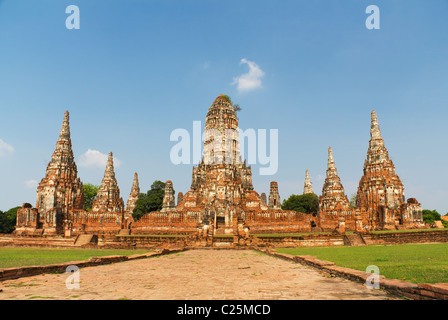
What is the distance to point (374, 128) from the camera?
4928 centimetres

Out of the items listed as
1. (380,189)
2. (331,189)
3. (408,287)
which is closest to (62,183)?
(331,189)

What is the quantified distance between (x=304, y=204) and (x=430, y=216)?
959 inches

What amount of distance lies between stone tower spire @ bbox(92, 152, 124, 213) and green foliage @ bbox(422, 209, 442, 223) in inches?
2260

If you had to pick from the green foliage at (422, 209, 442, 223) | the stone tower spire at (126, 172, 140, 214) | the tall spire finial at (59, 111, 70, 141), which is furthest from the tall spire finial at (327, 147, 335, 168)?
the tall spire finial at (59, 111, 70, 141)

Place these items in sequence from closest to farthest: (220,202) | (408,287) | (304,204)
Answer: (408,287), (220,202), (304,204)

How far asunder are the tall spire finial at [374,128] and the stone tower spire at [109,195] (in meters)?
41.7

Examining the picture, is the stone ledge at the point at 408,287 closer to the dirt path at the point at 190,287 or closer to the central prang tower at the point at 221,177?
the dirt path at the point at 190,287

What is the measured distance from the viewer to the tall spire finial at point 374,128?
1925 inches

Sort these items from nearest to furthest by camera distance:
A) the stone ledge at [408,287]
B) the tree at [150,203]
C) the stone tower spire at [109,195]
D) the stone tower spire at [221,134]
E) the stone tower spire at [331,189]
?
the stone ledge at [408,287]
the stone tower spire at [331,189]
the stone tower spire at [221,134]
the stone tower spire at [109,195]
the tree at [150,203]

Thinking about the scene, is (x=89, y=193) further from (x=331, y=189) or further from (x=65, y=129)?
(x=331, y=189)

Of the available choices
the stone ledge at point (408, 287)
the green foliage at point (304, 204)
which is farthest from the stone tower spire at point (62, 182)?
the stone ledge at point (408, 287)
